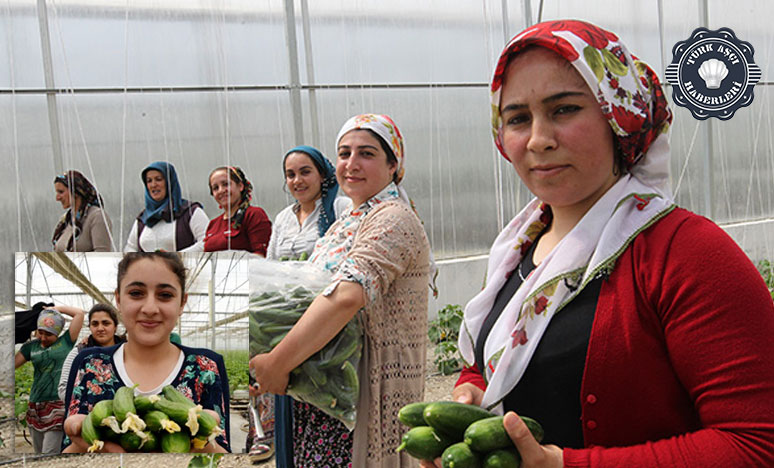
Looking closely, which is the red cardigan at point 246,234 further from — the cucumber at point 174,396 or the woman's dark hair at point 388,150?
the cucumber at point 174,396

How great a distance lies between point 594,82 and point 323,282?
1.20 meters

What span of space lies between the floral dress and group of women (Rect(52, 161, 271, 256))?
102 inches

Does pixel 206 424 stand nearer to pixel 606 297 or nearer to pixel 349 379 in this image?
pixel 349 379

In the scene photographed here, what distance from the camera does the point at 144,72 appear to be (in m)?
5.77

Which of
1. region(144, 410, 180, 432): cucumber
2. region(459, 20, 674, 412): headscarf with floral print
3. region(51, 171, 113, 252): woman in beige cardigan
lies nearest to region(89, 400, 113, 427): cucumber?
region(144, 410, 180, 432): cucumber

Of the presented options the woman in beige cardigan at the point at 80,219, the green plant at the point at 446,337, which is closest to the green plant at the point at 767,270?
the green plant at the point at 446,337

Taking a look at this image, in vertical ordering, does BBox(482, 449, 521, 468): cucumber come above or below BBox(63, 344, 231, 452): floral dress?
above

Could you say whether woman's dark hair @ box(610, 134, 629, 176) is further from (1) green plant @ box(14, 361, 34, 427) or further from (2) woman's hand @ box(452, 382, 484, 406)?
(1) green plant @ box(14, 361, 34, 427)

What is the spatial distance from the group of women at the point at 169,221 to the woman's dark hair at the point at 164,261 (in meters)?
2.56

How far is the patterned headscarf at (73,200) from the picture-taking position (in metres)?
5.10

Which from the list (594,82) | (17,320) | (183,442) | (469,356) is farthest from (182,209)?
(594,82)

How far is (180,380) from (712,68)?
572 centimetres

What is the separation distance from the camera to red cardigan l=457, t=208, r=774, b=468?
2.80ft

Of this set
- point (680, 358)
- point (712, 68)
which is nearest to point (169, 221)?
point (680, 358)
